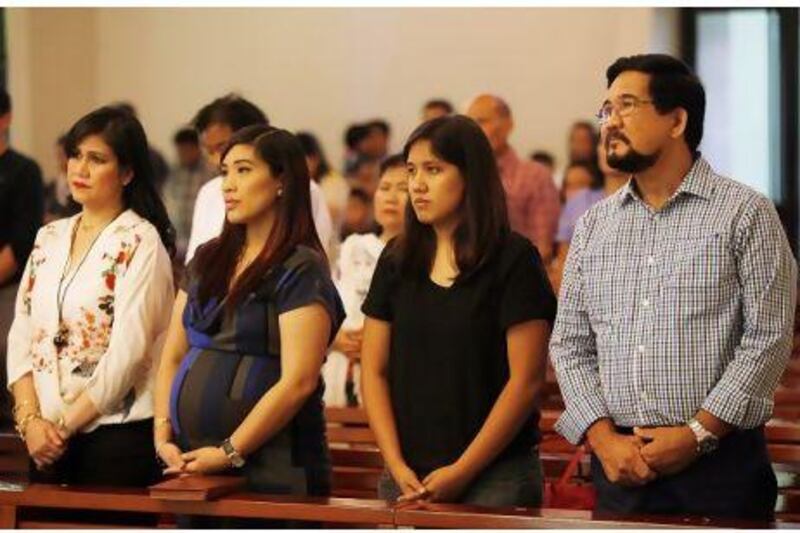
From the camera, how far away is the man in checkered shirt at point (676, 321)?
11.4 ft

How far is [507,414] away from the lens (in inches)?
145

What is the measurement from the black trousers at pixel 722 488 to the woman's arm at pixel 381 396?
511 millimetres

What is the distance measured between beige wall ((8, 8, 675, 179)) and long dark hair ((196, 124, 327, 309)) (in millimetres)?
7642

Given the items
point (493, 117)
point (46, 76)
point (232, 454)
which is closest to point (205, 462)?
point (232, 454)

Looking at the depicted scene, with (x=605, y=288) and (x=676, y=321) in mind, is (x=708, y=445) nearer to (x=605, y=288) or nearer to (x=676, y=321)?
(x=676, y=321)

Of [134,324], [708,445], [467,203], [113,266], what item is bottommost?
[708,445]

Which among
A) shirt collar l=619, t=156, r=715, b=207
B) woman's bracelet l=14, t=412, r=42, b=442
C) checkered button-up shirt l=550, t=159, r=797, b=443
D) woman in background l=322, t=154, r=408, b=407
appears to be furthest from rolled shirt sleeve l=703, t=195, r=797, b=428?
woman in background l=322, t=154, r=408, b=407

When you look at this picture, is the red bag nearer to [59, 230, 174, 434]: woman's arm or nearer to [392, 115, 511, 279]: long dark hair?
[392, 115, 511, 279]: long dark hair

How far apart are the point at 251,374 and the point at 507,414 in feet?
1.99

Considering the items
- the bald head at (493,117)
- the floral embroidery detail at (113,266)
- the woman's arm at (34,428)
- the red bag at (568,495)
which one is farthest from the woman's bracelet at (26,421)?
the bald head at (493,117)

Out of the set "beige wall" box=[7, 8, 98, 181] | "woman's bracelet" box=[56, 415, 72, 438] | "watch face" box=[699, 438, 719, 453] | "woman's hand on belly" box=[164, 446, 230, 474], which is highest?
"beige wall" box=[7, 8, 98, 181]

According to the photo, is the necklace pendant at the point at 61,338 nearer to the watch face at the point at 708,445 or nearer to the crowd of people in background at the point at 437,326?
the crowd of people in background at the point at 437,326

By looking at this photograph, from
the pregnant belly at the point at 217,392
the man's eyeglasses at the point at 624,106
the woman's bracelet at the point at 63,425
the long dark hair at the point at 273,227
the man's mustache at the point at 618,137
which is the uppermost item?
the man's eyeglasses at the point at 624,106

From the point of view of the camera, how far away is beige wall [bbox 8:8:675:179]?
11.7 metres
